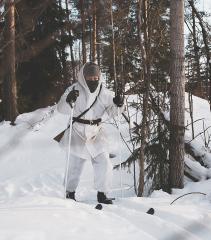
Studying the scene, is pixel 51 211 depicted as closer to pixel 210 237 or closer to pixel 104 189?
pixel 210 237

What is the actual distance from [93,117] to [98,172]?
0.68 meters

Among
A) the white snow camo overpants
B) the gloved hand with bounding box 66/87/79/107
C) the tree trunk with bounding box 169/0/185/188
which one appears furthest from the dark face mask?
the tree trunk with bounding box 169/0/185/188

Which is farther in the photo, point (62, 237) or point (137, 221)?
point (137, 221)

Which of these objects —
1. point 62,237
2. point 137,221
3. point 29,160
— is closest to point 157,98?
point 137,221

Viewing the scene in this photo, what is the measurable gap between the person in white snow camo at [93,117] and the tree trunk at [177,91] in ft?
3.08

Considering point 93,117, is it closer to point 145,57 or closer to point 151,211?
point 145,57

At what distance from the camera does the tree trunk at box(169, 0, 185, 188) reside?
6.26 m

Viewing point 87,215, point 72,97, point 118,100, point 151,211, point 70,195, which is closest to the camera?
point 87,215

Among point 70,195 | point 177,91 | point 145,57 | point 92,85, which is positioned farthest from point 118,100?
point 70,195

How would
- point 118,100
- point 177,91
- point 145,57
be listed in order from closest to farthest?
point 118,100
point 145,57
point 177,91

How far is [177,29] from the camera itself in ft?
20.5

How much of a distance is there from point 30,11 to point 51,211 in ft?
9.27

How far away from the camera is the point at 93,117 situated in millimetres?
5777

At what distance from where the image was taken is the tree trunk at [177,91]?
20.5 ft
